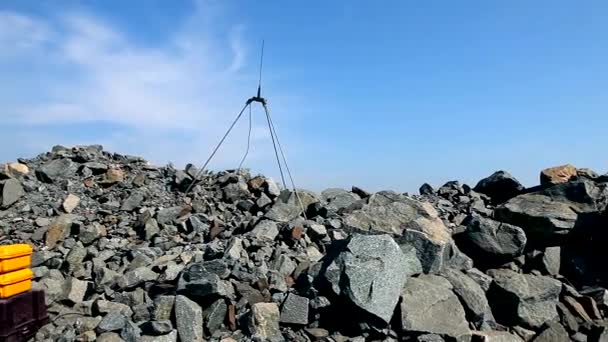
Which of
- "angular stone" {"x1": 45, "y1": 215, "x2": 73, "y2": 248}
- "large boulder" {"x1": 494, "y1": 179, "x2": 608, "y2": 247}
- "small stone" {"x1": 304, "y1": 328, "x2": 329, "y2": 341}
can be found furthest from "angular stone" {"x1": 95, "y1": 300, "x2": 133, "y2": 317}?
"large boulder" {"x1": 494, "y1": 179, "x2": 608, "y2": 247}

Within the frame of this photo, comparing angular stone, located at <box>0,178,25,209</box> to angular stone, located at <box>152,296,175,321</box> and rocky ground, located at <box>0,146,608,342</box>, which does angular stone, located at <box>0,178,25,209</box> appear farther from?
angular stone, located at <box>152,296,175,321</box>

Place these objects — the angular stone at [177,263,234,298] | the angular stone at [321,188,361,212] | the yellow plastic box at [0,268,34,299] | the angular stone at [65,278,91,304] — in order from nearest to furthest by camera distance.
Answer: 1. the yellow plastic box at [0,268,34,299]
2. the angular stone at [177,263,234,298]
3. the angular stone at [65,278,91,304]
4. the angular stone at [321,188,361,212]

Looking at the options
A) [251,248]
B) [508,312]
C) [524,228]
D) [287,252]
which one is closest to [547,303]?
[508,312]

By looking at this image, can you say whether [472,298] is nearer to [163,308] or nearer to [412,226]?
[412,226]

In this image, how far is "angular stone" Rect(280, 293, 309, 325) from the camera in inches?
236

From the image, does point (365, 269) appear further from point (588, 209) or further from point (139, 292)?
point (588, 209)

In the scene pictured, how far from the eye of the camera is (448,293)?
6.30m

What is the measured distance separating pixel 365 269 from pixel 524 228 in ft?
12.2

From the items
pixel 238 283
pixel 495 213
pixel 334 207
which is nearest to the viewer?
pixel 238 283

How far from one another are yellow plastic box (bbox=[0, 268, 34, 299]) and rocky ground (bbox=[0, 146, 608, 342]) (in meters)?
0.56

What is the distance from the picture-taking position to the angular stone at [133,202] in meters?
9.92

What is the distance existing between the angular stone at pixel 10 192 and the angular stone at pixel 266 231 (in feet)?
16.0

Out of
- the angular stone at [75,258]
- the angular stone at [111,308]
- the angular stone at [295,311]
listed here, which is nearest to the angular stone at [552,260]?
the angular stone at [295,311]

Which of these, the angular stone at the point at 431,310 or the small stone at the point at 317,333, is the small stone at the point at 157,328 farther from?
the angular stone at the point at 431,310
